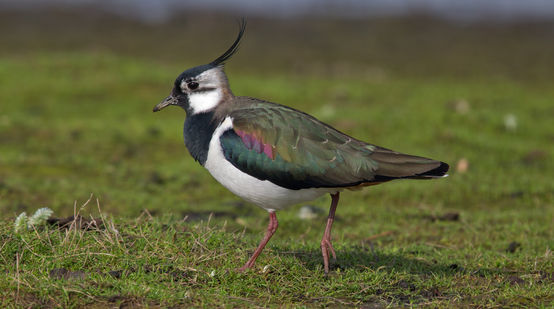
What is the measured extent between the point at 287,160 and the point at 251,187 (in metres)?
0.33

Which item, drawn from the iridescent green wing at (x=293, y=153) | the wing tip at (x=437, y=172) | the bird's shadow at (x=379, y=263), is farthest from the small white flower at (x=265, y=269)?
the wing tip at (x=437, y=172)

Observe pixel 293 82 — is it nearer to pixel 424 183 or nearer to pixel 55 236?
pixel 424 183

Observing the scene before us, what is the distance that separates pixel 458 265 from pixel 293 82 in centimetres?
980

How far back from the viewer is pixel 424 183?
9.45m

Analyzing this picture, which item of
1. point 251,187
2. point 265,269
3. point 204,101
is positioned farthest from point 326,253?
point 204,101

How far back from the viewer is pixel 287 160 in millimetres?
5160

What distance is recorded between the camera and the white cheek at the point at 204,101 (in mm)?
5691

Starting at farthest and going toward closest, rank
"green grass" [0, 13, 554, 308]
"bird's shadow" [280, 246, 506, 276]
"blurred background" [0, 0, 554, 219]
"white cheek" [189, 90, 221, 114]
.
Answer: "blurred background" [0, 0, 554, 219] → "white cheek" [189, 90, 221, 114] → "bird's shadow" [280, 246, 506, 276] → "green grass" [0, 13, 554, 308]

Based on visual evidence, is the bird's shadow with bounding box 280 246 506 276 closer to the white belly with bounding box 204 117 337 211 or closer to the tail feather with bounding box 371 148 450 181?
the white belly with bounding box 204 117 337 211

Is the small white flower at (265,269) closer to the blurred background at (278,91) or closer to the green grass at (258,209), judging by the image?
the green grass at (258,209)

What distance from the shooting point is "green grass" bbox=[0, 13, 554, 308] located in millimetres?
Result: 4930

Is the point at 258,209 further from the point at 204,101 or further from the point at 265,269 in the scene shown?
the point at 265,269

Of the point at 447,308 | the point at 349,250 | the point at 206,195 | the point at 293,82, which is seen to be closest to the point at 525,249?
the point at 349,250

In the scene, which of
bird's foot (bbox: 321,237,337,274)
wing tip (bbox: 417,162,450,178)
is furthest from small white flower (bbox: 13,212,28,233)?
wing tip (bbox: 417,162,450,178)
